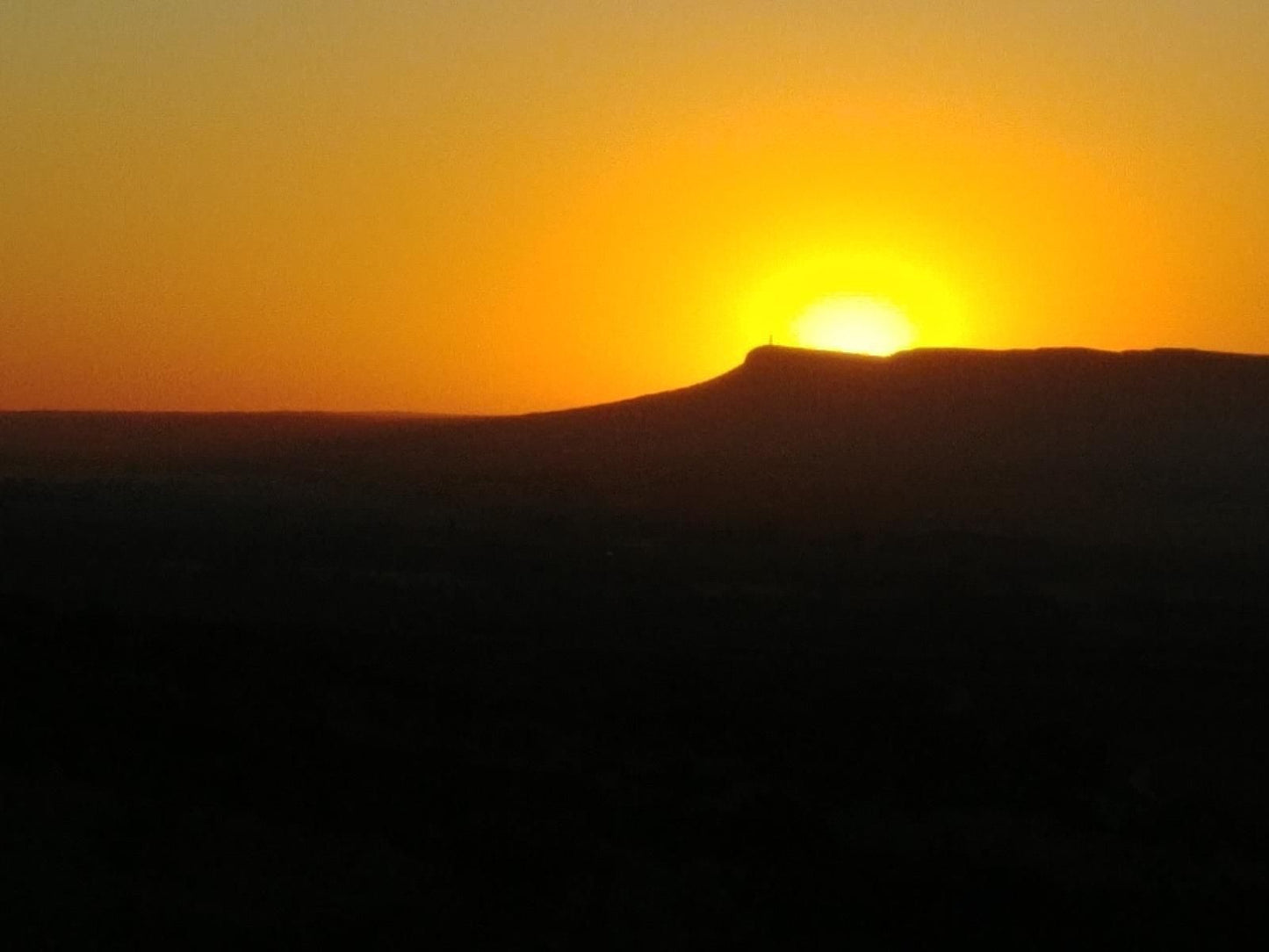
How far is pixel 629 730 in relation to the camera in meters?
19.0

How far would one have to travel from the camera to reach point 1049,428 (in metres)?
68.2

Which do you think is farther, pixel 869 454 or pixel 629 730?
pixel 869 454

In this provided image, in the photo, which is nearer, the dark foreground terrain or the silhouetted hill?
the dark foreground terrain

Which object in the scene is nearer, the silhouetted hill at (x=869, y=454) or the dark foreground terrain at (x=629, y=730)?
the dark foreground terrain at (x=629, y=730)

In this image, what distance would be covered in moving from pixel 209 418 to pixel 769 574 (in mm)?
92040

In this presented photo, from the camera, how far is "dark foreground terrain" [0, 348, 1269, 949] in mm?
13641

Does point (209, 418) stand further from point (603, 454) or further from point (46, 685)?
point (46, 685)

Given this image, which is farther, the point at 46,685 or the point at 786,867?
the point at 46,685

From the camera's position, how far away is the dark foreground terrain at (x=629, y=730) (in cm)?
1364

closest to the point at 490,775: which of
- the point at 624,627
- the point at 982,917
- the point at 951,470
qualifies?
the point at 982,917

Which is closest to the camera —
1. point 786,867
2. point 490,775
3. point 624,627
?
point 786,867

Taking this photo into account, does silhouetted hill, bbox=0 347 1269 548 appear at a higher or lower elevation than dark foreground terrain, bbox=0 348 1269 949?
higher

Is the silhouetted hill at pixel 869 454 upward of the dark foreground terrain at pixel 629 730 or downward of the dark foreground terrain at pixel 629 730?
upward

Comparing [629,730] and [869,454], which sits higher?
[869,454]
